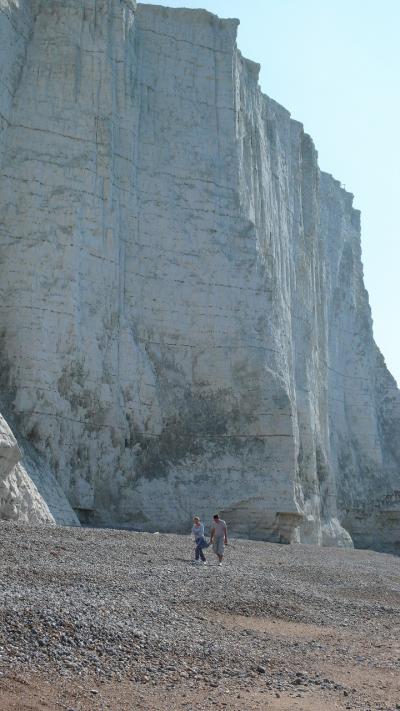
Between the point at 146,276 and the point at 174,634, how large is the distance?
16.4 metres

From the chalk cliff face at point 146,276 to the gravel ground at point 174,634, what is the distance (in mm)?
7266

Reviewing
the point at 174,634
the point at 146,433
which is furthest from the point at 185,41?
the point at 174,634

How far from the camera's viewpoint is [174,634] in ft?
31.2

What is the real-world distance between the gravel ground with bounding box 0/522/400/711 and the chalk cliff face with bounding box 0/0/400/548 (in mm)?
7266

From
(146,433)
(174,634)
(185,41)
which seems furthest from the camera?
(185,41)

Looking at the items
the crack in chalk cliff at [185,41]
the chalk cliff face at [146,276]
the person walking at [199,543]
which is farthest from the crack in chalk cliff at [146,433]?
the crack in chalk cliff at [185,41]

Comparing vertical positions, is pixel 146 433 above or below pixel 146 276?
below

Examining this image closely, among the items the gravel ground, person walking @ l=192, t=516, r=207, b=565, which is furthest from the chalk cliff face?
the gravel ground

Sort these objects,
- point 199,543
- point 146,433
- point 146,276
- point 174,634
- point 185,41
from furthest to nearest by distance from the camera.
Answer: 1. point 185,41
2. point 146,276
3. point 146,433
4. point 199,543
5. point 174,634

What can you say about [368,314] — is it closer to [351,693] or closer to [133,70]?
[133,70]

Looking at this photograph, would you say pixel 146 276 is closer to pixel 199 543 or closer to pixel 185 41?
pixel 185 41

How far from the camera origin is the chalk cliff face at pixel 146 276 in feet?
72.5

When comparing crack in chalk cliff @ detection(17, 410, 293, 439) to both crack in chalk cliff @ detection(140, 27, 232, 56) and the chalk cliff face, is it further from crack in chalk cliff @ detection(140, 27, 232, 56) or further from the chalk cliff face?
crack in chalk cliff @ detection(140, 27, 232, 56)

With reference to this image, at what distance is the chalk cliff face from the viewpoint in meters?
22.1
